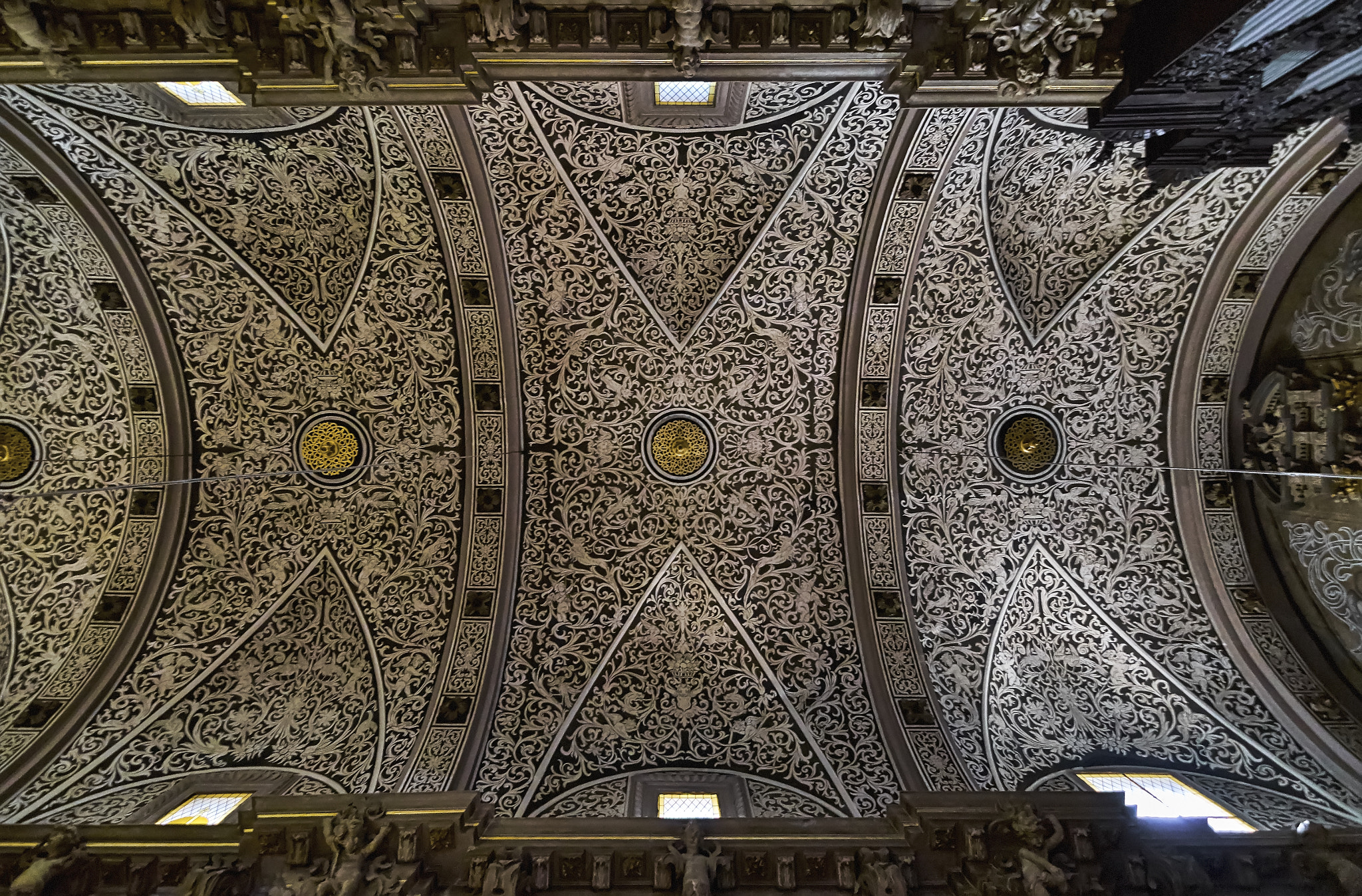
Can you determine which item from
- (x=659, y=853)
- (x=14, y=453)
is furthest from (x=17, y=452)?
(x=659, y=853)

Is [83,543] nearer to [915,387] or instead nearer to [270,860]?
[270,860]

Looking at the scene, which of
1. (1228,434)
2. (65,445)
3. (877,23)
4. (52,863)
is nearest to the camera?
(877,23)

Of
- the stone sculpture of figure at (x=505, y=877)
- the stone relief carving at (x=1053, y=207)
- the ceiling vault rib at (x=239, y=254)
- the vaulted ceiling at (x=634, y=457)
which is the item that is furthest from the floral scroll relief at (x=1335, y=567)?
the ceiling vault rib at (x=239, y=254)

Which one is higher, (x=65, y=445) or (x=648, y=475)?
(x=65, y=445)

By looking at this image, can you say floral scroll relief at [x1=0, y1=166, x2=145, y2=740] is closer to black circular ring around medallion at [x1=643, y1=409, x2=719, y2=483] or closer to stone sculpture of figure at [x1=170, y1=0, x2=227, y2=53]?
stone sculpture of figure at [x1=170, y1=0, x2=227, y2=53]

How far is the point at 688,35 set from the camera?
4172mm

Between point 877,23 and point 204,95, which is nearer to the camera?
point 877,23

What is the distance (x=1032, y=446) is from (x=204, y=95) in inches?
445

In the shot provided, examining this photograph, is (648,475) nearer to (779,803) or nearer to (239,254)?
(779,803)

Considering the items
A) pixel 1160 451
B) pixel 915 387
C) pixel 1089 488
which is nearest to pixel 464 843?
pixel 915 387

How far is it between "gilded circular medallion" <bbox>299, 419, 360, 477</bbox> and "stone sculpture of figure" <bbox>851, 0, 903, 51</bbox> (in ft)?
25.5

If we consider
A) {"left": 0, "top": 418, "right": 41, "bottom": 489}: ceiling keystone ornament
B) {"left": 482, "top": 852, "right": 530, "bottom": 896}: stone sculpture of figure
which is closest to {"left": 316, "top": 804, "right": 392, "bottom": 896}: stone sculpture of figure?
{"left": 482, "top": 852, "right": 530, "bottom": 896}: stone sculpture of figure

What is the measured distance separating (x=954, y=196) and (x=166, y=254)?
10.1 meters

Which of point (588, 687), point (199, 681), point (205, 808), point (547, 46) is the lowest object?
point (205, 808)
